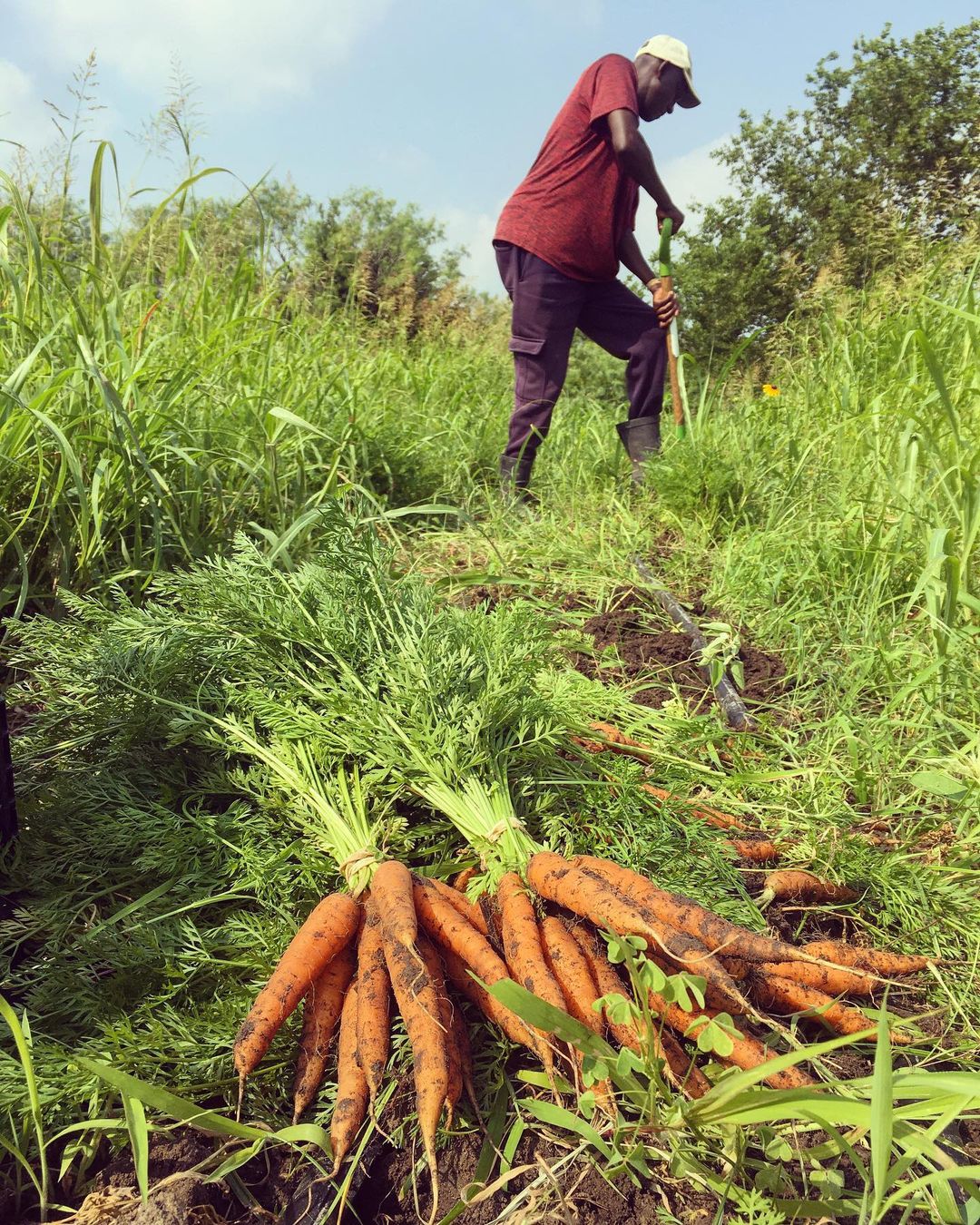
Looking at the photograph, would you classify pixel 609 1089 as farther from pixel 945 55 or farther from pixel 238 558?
pixel 945 55

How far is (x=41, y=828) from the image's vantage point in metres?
1.67

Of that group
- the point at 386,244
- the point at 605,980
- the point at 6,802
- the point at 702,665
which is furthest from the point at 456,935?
the point at 386,244

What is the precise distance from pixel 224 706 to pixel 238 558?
0.55 metres

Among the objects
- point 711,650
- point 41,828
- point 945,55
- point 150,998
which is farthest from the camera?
point 945,55

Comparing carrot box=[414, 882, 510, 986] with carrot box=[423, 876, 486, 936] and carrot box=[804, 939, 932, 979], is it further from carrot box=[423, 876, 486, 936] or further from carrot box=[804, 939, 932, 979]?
carrot box=[804, 939, 932, 979]

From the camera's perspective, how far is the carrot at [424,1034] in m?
1.15

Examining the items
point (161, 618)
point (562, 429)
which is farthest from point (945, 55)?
point (161, 618)

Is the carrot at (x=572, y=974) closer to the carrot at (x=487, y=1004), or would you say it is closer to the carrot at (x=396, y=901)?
the carrot at (x=487, y=1004)

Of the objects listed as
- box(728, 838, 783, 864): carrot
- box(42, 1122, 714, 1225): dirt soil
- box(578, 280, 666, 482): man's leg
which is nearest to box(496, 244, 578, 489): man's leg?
box(578, 280, 666, 482): man's leg

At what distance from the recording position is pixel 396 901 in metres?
1.37

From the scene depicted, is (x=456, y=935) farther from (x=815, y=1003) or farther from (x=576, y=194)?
(x=576, y=194)

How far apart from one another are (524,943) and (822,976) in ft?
1.67

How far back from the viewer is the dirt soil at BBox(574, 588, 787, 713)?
8.66ft

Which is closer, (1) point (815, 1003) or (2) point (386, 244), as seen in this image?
(1) point (815, 1003)
